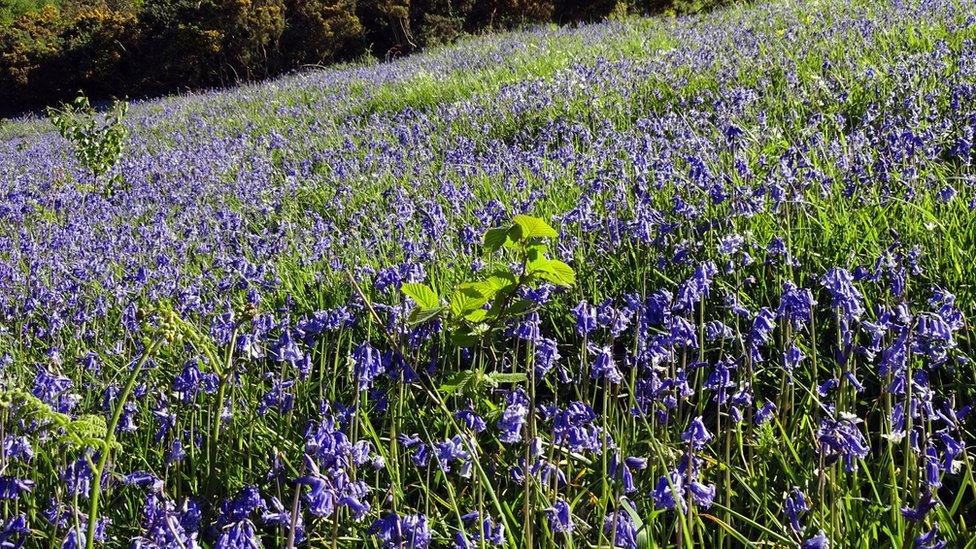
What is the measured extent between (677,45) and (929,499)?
7.89m

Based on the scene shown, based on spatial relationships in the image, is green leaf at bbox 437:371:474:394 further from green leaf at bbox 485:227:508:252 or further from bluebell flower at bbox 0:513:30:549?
bluebell flower at bbox 0:513:30:549

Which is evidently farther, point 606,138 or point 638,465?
point 606,138

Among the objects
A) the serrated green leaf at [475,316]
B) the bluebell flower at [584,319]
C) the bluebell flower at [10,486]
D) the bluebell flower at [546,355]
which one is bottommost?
the bluebell flower at [10,486]

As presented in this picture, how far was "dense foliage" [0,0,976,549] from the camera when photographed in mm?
1442

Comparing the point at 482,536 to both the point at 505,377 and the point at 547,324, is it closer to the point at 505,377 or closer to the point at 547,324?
the point at 505,377

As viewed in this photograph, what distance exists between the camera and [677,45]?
8305 millimetres

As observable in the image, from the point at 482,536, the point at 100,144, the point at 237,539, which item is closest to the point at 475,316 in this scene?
the point at 482,536

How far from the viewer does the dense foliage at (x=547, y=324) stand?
4.73ft

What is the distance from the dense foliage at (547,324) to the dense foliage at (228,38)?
13498 mm

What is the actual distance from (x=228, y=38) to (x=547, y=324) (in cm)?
2188

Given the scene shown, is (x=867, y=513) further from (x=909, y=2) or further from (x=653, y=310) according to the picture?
(x=909, y=2)

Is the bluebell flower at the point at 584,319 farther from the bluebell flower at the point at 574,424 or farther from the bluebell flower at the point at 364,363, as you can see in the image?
the bluebell flower at the point at 364,363

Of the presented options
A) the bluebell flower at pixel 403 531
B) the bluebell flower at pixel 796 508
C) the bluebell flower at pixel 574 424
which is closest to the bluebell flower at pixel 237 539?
the bluebell flower at pixel 403 531

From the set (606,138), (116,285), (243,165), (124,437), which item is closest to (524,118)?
(606,138)
